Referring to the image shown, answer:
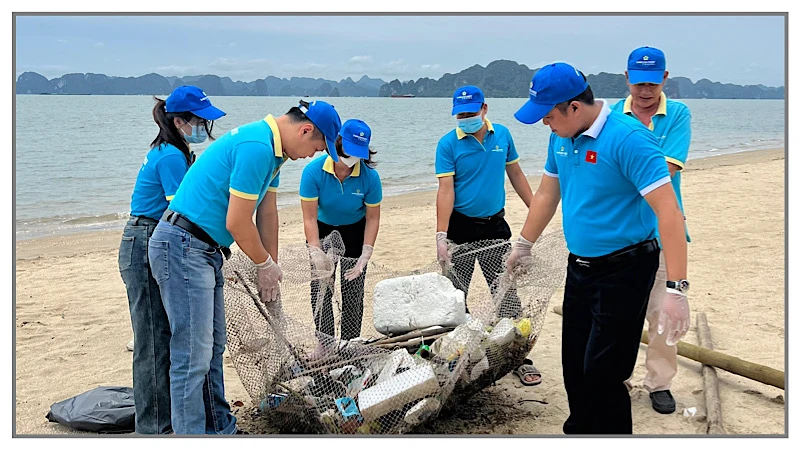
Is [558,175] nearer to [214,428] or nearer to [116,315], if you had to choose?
[214,428]

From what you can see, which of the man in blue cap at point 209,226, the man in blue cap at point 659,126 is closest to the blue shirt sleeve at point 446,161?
the man in blue cap at point 659,126

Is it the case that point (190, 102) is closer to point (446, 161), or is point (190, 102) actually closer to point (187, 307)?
point (187, 307)

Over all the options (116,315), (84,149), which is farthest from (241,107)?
(116,315)

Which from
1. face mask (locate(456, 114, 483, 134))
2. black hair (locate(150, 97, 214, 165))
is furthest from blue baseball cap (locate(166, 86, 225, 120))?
face mask (locate(456, 114, 483, 134))

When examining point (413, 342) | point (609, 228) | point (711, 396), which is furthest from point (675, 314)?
point (413, 342)

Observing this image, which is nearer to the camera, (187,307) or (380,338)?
(187,307)

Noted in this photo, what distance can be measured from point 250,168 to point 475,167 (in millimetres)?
2144

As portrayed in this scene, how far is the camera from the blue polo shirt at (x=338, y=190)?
489 centimetres

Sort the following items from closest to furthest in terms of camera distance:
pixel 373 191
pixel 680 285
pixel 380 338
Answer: pixel 680 285 < pixel 380 338 < pixel 373 191

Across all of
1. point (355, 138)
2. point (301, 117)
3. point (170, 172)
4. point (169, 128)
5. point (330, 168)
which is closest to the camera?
point (301, 117)

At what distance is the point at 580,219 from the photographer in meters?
3.32

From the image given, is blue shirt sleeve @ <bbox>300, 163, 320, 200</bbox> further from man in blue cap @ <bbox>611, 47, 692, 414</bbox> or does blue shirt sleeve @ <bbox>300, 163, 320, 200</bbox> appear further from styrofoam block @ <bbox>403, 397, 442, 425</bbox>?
man in blue cap @ <bbox>611, 47, 692, 414</bbox>

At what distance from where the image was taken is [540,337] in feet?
19.5

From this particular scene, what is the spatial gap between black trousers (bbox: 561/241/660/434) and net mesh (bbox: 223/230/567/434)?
0.65 metres
